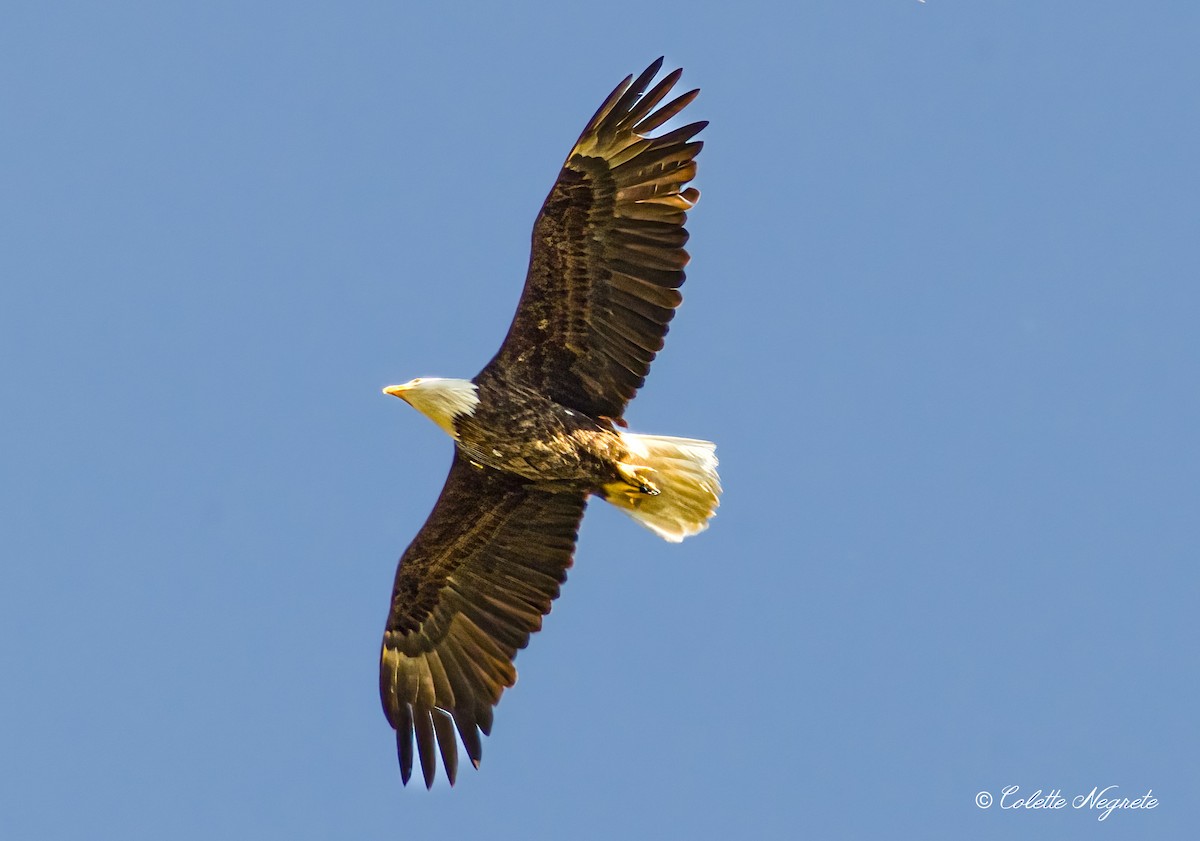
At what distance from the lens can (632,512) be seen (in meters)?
12.0

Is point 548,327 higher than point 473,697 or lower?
higher

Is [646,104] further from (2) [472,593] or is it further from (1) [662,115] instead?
(2) [472,593]

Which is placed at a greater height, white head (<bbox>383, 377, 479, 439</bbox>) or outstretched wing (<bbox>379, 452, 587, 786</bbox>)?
white head (<bbox>383, 377, 479, 439</bbox>)

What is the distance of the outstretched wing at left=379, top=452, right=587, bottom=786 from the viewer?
39.3ft

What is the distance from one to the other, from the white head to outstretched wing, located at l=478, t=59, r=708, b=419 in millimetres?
737

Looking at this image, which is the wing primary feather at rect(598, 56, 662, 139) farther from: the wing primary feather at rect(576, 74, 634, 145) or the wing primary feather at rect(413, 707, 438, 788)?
the wing primary feather at rect(413, 707, 438, 788)

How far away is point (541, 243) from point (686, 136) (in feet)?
3.80

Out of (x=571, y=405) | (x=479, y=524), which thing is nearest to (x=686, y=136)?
(x=571, y=405)

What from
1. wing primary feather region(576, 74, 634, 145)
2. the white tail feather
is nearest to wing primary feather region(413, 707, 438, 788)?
the white tail feather

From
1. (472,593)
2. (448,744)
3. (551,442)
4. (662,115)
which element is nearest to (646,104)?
(662,115)

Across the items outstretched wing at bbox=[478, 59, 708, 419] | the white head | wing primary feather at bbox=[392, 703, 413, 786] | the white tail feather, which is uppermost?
outstretched wing at bbox=[478, 59, 708, 419]

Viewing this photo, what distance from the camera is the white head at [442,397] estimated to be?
11359mm

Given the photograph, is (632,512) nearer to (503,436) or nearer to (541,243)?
(503,436)

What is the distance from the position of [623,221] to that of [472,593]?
113 inches
